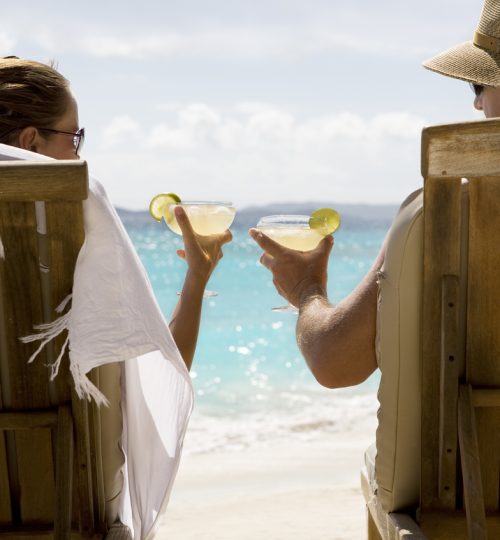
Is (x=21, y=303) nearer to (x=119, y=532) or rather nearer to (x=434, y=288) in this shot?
(x=119, y=532)

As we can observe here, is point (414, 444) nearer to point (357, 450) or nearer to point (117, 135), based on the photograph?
point (357, 450)

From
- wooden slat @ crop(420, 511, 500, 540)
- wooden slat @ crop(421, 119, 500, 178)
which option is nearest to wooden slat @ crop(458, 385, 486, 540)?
wooden slat @ crop(420, 511, 500, 540)

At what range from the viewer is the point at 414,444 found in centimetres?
212

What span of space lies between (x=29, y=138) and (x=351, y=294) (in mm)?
1162

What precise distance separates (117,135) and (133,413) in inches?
2439

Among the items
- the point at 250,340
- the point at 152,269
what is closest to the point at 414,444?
the point at 250,340

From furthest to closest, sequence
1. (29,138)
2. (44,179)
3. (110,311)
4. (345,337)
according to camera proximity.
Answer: (29,138), (345,337), (110,311), (44,179)

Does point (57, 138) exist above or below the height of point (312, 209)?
above

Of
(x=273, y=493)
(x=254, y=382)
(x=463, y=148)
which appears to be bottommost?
(x=254, y=382)

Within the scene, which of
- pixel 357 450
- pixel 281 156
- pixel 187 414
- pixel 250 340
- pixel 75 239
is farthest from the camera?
pixel 281 156

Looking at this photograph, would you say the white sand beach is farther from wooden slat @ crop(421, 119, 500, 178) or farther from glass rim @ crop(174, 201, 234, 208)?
wooden slat @ crop(421, 119, 500, 178)

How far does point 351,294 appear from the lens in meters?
2.27

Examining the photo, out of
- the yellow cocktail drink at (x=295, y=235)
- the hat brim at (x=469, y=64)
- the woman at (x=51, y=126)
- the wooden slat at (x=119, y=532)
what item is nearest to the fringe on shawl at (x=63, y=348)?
the wooden slat at (x=119, y=532)

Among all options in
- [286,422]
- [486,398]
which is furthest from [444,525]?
[286,422]
